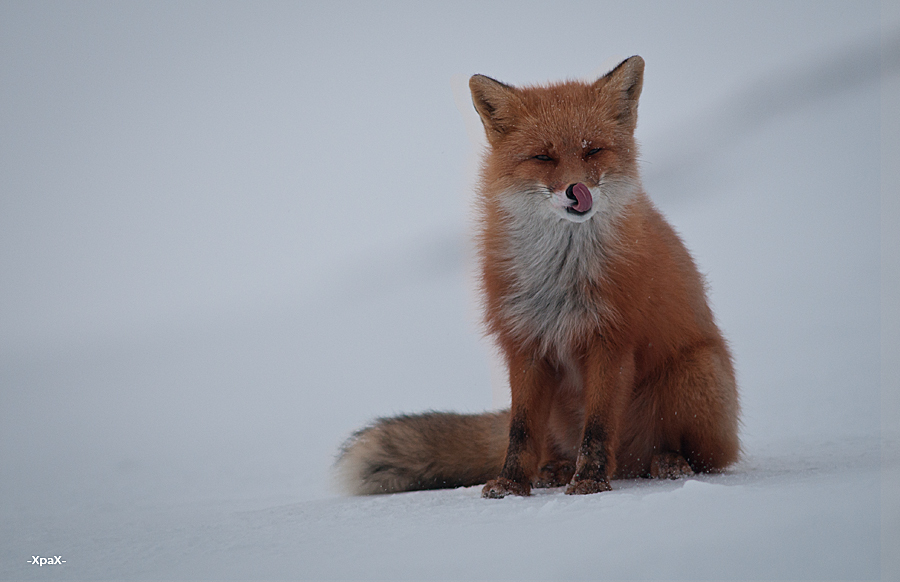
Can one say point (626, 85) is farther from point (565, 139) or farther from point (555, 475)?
point (555, 475)

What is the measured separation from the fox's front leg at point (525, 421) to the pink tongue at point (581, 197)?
740 mm

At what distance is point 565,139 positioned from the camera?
2.99 metres

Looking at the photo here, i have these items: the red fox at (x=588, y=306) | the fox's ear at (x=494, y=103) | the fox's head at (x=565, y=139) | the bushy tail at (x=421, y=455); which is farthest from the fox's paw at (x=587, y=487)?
the fox's ear at (x=494, y=103)

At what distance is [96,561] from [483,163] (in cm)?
240

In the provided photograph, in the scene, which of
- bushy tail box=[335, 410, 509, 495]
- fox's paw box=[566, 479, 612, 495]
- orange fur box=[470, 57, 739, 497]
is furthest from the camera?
bushy tail box=[335, 410, 509, 495]

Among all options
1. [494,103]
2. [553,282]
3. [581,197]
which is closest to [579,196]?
[581,197]

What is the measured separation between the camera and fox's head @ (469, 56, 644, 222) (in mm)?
2967

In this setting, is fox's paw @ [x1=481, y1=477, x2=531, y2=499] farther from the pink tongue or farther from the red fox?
the pink tongue

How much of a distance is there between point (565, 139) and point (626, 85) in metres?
0.52

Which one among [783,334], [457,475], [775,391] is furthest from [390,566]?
[783,334]

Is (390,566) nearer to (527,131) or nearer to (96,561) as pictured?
(96,561)

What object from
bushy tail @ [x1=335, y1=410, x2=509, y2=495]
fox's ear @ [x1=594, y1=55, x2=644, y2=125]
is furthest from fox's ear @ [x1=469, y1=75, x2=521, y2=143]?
bushy tail @ [x1=335, y1=410, x2=509, y2=495]

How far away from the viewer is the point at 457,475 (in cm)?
375

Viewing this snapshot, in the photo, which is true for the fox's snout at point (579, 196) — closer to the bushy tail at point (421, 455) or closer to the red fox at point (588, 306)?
the red fox at point (588, 306)
